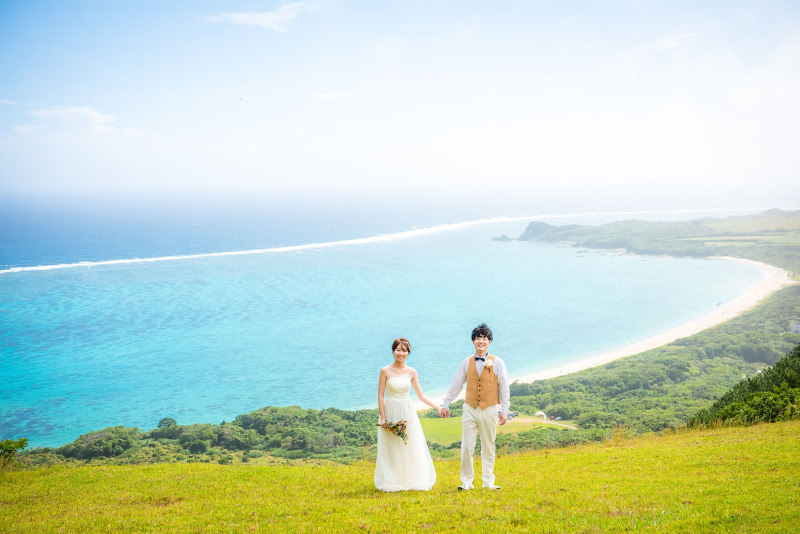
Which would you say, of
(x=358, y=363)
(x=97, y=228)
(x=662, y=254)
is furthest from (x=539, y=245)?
(x=97, y=228)

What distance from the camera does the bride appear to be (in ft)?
28.5

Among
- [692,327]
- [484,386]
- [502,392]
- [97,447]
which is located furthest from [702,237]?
[484,386]

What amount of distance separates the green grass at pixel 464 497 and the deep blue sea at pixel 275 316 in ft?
109

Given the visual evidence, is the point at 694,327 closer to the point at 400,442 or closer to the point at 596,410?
the point at 596,410

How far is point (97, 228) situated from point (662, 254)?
16056cm

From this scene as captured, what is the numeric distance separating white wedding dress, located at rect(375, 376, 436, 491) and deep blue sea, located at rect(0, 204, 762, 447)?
37.9m

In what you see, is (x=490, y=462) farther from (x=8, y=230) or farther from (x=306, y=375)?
(x=8, y=230)

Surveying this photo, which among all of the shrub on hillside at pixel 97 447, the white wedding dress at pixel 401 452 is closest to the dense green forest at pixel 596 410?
the shrub on hillside at pixel 97 447

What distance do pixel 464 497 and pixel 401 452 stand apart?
126 centimetres

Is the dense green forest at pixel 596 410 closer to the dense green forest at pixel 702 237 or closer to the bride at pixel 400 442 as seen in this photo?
the bride at pixel 400 442

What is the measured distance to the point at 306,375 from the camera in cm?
5381

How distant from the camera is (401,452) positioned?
28.9ft

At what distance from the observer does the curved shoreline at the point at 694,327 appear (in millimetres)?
52641

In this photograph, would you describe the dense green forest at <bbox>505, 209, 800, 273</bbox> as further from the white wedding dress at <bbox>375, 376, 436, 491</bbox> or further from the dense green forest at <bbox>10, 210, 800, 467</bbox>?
the white wedding dress at <bbox>375, 376, 436, 491</bbox>
